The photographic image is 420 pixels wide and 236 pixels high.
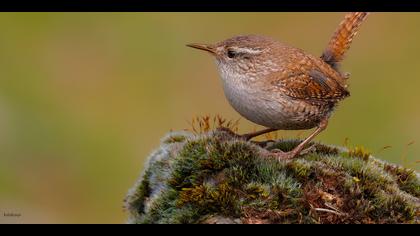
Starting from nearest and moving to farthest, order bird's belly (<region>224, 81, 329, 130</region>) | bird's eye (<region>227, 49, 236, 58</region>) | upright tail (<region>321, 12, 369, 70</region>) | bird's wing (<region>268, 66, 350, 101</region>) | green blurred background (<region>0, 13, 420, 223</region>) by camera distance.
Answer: bird's belly (<region>224, 81, 329, 130</region>)
bird's wing (<region>268, 66, 350, 101</region>)
bird's eye (<region>227, 49, 236, 58</region>)
upright tail (<region>321, 12, 369, 70</region>)
green blurred background (<region>0, 13, 420, 223</region>)

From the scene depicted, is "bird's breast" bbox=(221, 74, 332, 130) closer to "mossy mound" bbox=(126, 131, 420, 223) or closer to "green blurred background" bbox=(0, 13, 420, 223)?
"mossy mound" bbox=(126, 131, 420, 223)

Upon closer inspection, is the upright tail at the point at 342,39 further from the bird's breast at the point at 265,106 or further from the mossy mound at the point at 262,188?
the mossy mound at the point at 262,188

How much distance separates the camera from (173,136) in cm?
703

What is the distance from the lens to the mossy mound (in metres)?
5.48

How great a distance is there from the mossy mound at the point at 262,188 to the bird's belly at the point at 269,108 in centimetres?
59

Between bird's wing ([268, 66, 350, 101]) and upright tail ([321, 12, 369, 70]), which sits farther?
upright tail ([321, 12, 369, 70])

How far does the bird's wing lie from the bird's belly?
102 mm

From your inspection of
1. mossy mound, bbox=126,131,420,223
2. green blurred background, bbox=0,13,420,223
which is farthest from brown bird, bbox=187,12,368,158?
green blurred background, bbox=0,13,420,223

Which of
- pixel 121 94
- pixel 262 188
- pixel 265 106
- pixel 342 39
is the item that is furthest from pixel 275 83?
pixel 121 94

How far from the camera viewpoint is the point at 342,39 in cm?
842

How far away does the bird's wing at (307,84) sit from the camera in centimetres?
728

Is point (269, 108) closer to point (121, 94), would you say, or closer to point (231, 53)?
point (231, 53)
